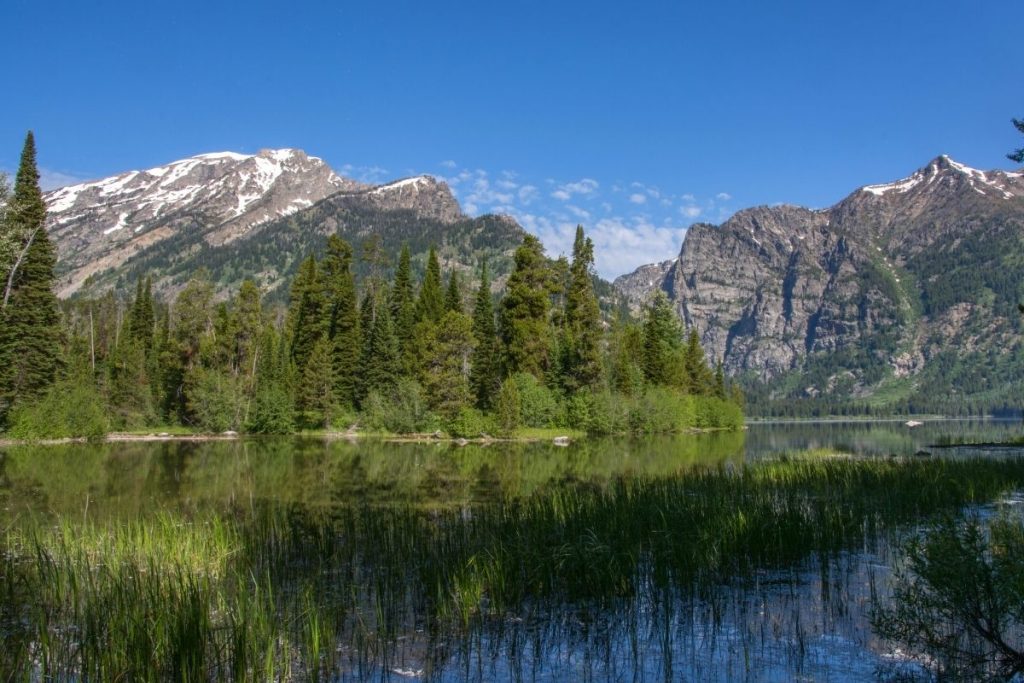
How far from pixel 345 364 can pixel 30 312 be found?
26.1 m

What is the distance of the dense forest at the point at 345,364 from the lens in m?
48.8

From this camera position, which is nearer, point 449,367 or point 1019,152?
point 1019,152

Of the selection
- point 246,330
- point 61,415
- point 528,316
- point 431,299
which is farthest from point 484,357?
point 61,415

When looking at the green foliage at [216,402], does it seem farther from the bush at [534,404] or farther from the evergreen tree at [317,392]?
the bush at [534,404]

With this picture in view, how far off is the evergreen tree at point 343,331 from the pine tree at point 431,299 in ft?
23.0

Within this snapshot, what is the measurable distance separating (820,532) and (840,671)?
220 inches

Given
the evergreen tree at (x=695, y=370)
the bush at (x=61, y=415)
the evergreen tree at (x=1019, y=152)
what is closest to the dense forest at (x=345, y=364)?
the bush at (x=61, y=415)

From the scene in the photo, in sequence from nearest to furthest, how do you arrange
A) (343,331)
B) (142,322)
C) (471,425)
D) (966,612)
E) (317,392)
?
(966,612)
(471,425)
(317,392)
(343,331)
(142,322)

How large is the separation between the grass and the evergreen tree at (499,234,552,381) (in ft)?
146

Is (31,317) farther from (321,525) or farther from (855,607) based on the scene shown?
(855,607)

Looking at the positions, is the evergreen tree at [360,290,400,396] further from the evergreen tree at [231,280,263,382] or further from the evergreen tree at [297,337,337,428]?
the evergreen tree at [231,280,263,382]

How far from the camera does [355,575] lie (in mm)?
9883

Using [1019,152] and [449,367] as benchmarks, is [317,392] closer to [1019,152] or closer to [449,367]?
[449,367]

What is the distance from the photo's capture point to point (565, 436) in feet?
175
